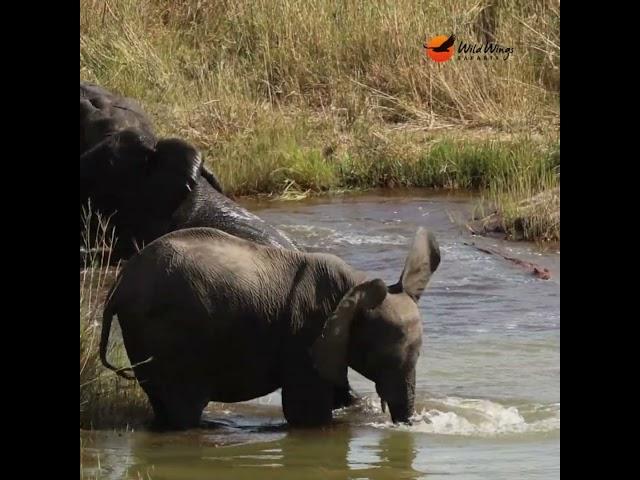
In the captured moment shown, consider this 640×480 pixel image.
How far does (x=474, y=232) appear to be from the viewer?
13758 millimetres

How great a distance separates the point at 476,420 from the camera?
338 inches

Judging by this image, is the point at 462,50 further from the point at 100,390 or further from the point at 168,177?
the point at 100,390

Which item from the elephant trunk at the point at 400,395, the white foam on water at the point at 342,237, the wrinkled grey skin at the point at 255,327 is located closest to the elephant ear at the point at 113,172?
the white foam on water at the point at 342,237

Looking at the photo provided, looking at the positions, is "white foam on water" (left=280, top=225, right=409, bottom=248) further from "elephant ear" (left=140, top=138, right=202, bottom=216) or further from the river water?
"elephant ear" (left=140, top=138, right=202, bottom=216)

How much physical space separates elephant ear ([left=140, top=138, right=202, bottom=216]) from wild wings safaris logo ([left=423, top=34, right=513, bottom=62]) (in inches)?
281

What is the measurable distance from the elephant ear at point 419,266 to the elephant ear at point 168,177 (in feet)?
11.0

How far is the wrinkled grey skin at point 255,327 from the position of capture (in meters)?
8.23

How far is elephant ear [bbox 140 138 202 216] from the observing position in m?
11.6

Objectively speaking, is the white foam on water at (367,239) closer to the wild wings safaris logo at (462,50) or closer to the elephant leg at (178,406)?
the wild wings safaris logo at (462,50)

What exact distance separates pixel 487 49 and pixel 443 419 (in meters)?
10.6

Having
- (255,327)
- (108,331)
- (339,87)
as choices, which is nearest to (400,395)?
(255,327)
